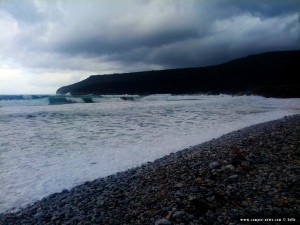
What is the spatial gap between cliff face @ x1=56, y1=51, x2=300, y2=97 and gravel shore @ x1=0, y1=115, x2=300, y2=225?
287ft

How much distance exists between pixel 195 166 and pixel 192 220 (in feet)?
8.92

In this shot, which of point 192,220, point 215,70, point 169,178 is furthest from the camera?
point 215,70

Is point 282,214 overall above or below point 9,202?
above

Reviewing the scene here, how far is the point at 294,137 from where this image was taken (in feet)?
29.2

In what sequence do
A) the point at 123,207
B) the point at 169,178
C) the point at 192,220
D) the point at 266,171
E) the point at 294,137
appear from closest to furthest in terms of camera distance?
the point at 192,220, the point at 123,207, the point at 266,171, the point at 169,178, the point at 294,137

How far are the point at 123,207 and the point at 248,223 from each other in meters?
2.11

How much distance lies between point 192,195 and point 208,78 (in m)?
119

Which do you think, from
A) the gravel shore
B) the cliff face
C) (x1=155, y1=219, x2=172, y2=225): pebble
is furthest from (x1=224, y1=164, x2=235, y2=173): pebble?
the cliff face

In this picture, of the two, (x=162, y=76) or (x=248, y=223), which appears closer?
(x=248, y=223)

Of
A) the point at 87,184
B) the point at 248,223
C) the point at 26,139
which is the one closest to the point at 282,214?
the point at 248,223

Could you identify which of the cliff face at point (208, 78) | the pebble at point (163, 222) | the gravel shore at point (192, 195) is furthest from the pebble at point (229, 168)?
the cliff face at point (208, 78)

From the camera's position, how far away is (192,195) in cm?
497

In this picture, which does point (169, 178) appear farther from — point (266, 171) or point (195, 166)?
point (266, 171)

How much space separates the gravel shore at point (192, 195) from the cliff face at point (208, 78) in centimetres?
8736
